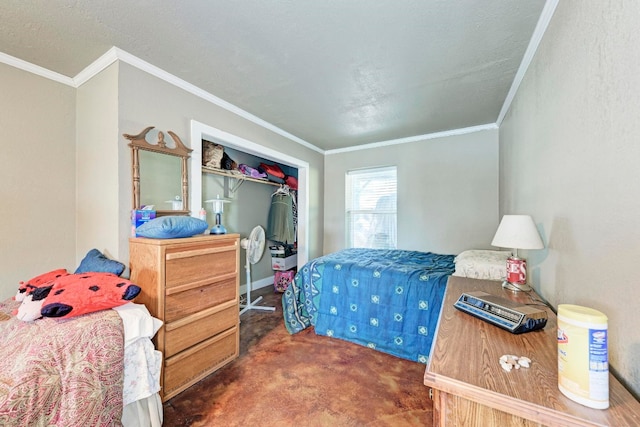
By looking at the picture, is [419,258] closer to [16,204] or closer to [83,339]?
[83,339]

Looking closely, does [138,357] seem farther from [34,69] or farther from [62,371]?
[34,69]

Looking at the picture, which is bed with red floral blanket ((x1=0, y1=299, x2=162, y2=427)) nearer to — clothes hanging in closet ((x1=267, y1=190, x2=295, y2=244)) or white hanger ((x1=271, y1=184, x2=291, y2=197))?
clothes hanging in closet ((x1=267, y1=190, x2=295, y2=244))

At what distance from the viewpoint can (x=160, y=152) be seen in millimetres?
1959

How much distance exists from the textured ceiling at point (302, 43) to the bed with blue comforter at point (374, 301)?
5.60ft

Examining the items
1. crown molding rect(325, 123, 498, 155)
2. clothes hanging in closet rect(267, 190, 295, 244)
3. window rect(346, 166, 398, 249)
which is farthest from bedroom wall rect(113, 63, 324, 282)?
window rect(346, 166, 398, 249)

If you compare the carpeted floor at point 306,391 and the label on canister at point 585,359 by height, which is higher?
the label on canister at point 585,359

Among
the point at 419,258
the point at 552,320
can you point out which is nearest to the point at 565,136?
the point at 552,320

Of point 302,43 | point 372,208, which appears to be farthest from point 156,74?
point 372,208

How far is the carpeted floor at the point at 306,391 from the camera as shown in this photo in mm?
1477

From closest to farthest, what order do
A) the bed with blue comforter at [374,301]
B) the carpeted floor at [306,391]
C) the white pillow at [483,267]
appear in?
the carpeted floor at [306,391], the white pillow at [483,267], the bed with blue comforter at [374,301]

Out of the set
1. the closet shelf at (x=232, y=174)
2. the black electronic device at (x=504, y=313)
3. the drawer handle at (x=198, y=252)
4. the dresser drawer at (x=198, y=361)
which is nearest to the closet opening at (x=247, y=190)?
the closet shelf at (x=232, y=174)

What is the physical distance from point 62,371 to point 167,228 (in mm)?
816

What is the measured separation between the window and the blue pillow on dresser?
2870mm

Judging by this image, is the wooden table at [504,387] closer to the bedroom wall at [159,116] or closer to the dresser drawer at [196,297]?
the dresser drawer at [196,297]
